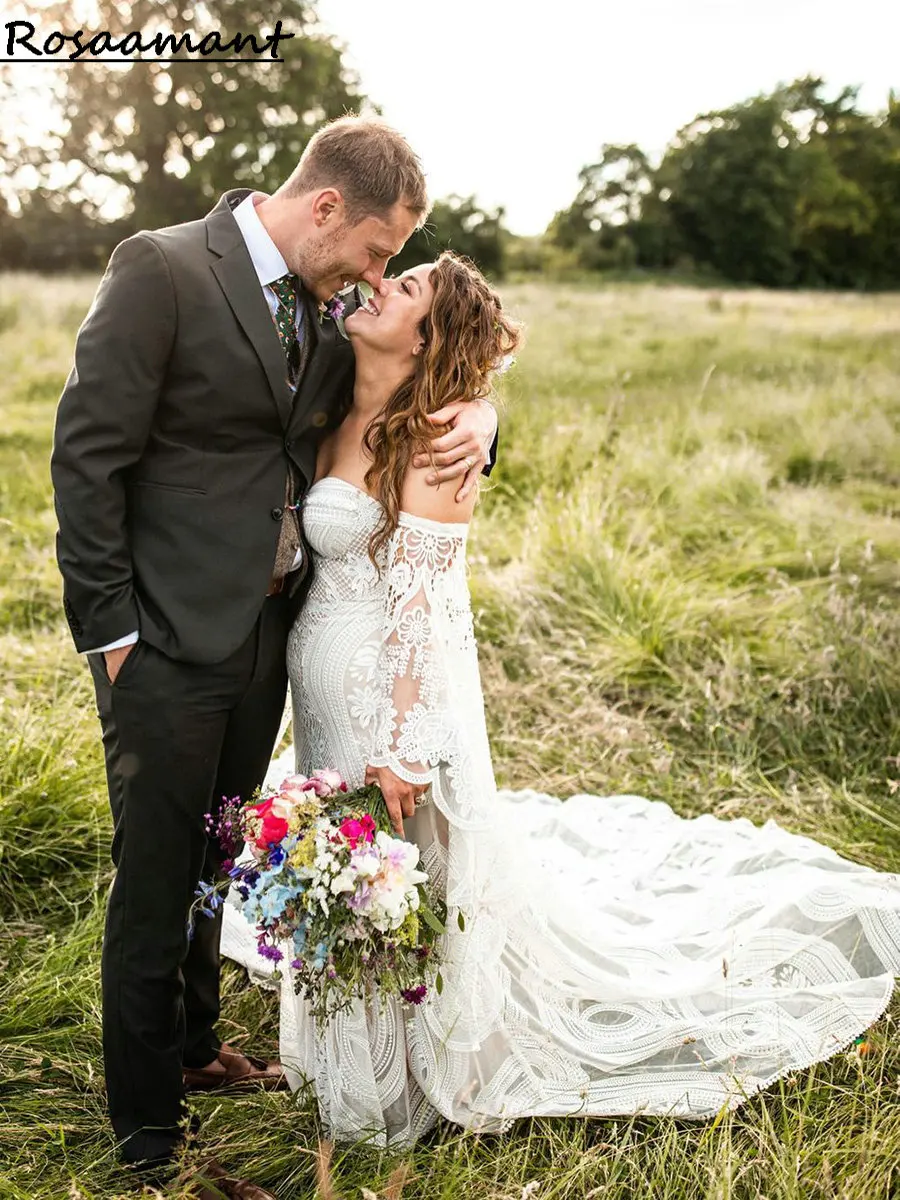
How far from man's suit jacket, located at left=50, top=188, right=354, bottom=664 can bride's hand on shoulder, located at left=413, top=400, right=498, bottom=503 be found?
0.36 metres

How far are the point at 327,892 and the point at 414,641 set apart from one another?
27.9 inches

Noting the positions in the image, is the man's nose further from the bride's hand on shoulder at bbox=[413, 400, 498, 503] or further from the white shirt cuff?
the white shirt cuff

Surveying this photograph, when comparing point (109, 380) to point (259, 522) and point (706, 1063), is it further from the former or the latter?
point (706, 1063)

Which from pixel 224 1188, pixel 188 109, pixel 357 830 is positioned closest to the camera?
pixel 357 830

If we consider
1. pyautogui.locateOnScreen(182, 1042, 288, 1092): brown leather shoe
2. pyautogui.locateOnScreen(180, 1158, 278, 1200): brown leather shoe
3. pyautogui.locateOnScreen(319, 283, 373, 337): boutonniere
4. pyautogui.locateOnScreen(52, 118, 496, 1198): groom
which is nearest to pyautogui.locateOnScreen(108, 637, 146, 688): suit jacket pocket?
pyautogui.locateOnScreen(52, 118, 496, 1198): groom

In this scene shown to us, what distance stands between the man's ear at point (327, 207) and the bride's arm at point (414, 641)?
67 centimetres

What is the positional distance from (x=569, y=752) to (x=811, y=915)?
5.49 ft

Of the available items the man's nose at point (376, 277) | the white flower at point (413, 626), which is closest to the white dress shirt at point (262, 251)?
the man's nose at point (376, 277)

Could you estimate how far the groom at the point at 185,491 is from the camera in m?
2.26

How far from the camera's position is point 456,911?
2748mm

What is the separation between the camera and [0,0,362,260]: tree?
968 inches

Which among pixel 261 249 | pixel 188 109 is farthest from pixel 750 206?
pixel 261 249

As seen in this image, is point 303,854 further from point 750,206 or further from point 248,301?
point 750,206

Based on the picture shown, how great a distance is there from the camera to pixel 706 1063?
2.77 meters
